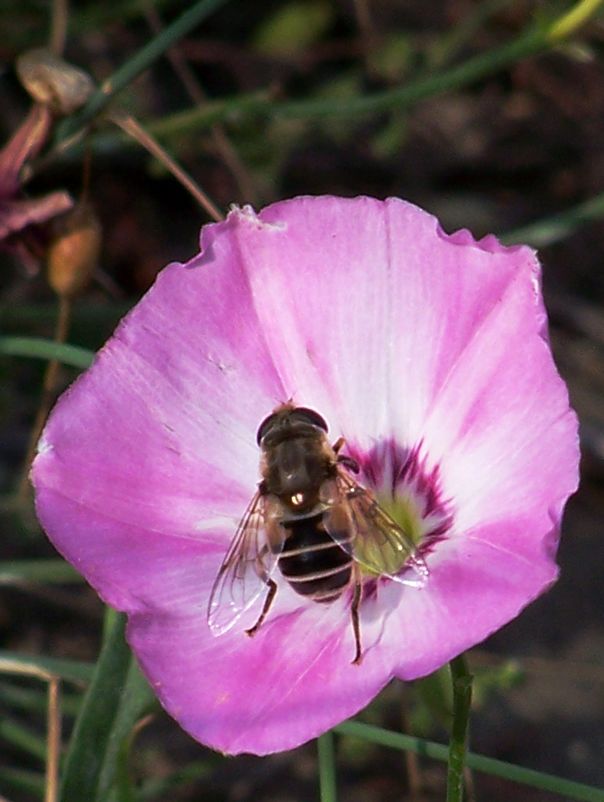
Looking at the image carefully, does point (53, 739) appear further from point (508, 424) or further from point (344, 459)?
point (508, 424)

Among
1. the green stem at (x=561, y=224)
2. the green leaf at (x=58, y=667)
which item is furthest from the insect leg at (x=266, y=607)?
the green stem at (x=561, y=224)

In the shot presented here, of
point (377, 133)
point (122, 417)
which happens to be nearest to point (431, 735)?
point (122, 417)

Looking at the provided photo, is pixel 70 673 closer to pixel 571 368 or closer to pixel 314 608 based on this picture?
→ pixel 314 608

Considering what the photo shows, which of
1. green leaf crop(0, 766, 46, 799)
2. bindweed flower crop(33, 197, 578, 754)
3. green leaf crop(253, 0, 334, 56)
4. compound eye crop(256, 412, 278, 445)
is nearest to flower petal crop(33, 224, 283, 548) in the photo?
bindweed flower crop(33, 197, 578, 754)

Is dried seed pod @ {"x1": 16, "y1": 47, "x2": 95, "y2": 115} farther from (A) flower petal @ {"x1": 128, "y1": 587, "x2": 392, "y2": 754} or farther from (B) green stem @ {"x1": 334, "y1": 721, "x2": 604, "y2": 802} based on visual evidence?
(B) green stem @ {"x1": 334, "y1": 721, "x2": 604, "y2": 802}

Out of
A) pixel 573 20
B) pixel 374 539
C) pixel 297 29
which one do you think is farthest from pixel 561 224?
pixel 297 29
